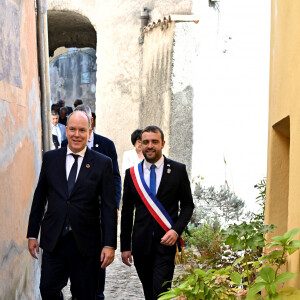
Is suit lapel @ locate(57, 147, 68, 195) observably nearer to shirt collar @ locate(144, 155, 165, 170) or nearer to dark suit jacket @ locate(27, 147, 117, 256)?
dark suit jacket @ locate(27, 147, 117, 256)

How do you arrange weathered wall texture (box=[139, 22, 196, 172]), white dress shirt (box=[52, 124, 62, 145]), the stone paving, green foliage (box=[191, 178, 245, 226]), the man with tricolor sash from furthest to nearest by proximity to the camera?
white dress shirt (box=[52, 124, 62, 145]) < weathered wall texture (box=[139, 22, 196, 172]) < green foliage (box=[191, 178, 245, 226]) < the stone paving < the man with tricolor sash

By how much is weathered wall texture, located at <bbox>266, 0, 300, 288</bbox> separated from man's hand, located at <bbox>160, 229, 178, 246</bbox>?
770 mm

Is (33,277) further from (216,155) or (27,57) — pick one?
(216,155)

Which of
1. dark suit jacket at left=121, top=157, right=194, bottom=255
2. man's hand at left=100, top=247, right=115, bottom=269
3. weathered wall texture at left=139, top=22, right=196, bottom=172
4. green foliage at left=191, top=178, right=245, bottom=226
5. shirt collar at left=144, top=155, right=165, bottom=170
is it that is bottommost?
green foliage at left=191, top=178, right=245, bottom=226

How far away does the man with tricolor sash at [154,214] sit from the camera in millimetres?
5168

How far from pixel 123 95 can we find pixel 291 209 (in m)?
9.27

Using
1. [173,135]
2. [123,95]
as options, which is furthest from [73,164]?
[123,95]

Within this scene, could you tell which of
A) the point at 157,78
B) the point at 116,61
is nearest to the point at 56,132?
the point at 157,78

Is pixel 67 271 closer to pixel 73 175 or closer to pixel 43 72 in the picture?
pixel 73 175

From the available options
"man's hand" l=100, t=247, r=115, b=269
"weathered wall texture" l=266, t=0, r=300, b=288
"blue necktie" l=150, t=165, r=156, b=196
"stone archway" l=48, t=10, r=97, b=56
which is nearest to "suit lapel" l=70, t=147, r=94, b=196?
"man's hand" l=100, t=247, r=115, b=269

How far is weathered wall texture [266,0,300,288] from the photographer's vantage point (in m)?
3.43

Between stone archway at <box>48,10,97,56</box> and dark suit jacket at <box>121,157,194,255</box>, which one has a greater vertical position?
stone archway at <box>48,10,97,56</box>

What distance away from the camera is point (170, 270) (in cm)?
515

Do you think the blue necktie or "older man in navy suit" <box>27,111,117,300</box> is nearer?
Result: "older man in navy suit" <box>27,111,117,300</box>
